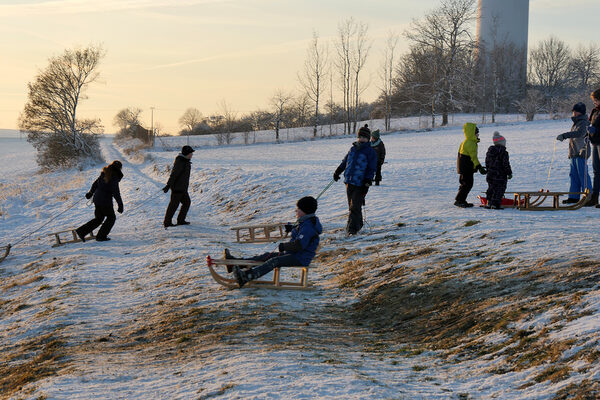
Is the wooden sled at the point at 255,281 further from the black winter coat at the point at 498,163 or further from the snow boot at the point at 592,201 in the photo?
the snow boot at the point at 592,201

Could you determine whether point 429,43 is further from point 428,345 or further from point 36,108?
point 428,345

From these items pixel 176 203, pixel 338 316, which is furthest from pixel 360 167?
pixel 176 203

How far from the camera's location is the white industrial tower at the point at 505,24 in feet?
242

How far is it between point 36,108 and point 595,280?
52420 mm

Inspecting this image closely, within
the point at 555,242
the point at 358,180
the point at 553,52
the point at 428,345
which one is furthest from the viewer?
the point at 553,52

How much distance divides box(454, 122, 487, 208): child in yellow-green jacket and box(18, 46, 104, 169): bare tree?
42972 millimetres

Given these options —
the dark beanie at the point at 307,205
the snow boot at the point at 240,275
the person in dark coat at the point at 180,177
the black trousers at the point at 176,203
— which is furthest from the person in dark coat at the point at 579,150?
the black trousers at the point at 176,203

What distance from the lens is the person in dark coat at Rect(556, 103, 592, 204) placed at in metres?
11.9

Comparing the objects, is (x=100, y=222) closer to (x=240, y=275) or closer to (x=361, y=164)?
(x=361, y=164)

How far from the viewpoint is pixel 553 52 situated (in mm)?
85125

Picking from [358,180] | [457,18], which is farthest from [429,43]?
[358,180]

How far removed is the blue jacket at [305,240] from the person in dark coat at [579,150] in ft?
22.0

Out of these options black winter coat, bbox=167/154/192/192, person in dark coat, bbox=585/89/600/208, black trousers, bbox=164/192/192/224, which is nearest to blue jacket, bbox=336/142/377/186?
person in dark coat, bbox=585/89/600/208

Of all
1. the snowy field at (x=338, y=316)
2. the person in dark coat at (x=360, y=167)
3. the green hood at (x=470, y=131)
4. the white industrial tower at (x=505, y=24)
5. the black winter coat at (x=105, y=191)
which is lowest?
the snowy field at (x=338, y=316)
